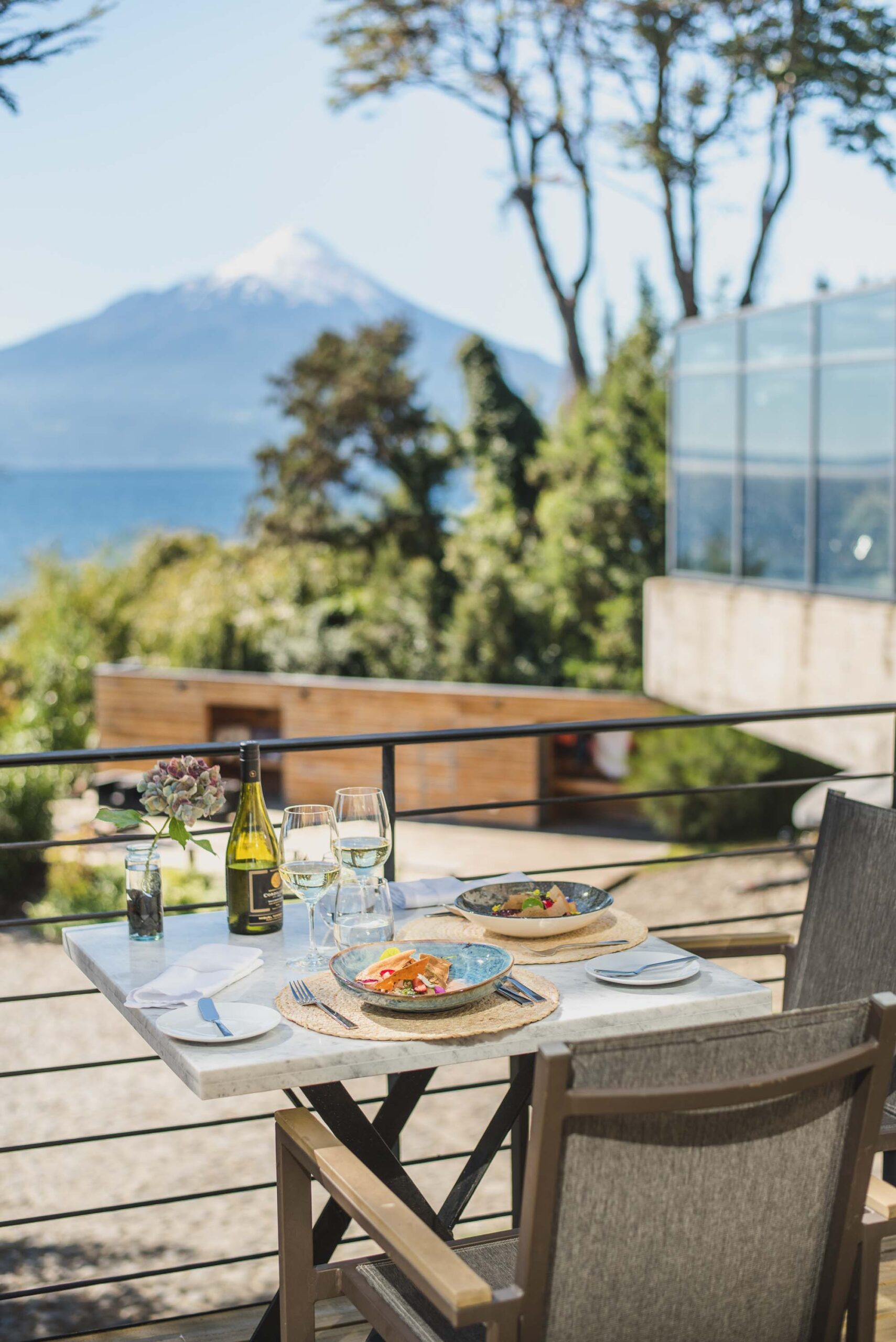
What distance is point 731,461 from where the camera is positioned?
462 inches

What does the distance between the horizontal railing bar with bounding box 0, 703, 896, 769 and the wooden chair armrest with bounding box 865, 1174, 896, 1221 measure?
1.04 metres

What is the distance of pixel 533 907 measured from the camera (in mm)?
2033

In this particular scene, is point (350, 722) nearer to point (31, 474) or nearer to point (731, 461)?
point (731, 461)

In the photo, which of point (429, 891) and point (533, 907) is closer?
point (533, 907)

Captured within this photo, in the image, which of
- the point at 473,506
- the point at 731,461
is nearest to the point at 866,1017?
the point at 731,461

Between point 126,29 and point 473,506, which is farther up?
point 126,29

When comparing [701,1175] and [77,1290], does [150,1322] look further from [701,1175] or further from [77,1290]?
[77,1290]

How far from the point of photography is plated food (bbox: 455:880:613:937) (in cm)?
199

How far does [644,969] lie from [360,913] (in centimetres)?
40

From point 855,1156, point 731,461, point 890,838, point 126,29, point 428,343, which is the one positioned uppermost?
point 126,29

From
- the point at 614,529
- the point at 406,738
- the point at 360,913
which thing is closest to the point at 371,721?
the point at 614,529

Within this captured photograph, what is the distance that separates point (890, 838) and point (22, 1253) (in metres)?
6.33

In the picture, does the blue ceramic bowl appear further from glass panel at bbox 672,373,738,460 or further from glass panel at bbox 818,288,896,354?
glass panel at bbox 672,373,738,460

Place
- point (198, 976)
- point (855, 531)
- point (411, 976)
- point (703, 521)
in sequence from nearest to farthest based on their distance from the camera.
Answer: point (411, 976), point (198, 976), point (855, 531), point (703, 521)
